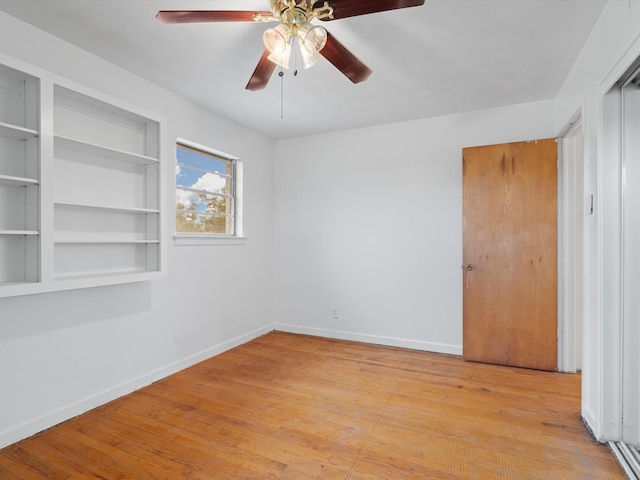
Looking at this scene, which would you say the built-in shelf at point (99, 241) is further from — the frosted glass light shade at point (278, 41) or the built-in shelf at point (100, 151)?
the frosted glass light shade at point (278, 41)

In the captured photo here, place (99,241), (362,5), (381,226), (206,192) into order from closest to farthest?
(362,5), (99,241), (206,192), (381,226)

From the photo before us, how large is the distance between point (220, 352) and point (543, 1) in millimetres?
3738

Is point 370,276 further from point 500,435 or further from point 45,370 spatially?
point 45,370

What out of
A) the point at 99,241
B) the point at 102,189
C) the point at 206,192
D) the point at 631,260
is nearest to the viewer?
the point at 631,260

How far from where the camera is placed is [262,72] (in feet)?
6.92

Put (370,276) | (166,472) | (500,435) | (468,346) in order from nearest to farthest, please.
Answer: (166,472) < (500,435) < (468,346) < (370,276)

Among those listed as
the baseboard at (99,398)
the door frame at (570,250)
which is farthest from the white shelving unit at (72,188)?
the door frame at (570,250)

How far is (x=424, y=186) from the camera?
12.1 feet

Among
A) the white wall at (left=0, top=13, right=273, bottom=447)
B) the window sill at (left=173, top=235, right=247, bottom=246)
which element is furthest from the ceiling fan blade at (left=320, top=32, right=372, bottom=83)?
the window sill at (left=173, top=235, right=247, bottom=246)

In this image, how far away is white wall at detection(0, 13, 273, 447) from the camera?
2072mm

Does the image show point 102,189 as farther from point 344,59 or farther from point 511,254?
point 511,254

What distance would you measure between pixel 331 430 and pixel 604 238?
6.33 ft

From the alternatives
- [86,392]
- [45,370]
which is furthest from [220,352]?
[45,370]

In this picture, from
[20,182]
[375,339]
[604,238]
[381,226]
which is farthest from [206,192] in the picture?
[604,238]
